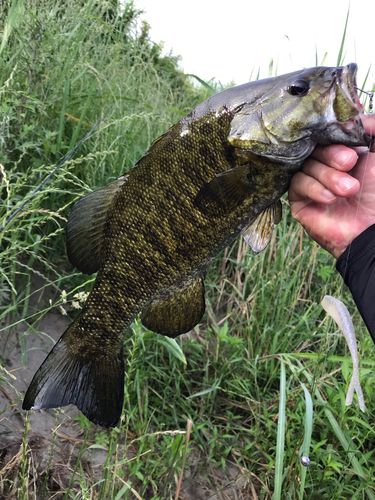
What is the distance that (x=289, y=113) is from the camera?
116 cm

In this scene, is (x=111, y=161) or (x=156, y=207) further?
(x=111, y=161)

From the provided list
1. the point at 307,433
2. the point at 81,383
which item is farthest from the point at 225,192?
the point at 307,433

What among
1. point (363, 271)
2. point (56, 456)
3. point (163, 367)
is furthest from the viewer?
point (163, 367)

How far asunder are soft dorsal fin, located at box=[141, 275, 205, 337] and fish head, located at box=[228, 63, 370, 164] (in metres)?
0.54

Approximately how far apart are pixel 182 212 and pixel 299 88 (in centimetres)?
50

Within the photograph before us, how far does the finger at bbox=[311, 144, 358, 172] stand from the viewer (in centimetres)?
120

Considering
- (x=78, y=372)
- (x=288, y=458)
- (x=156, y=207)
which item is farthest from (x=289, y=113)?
(x=288, y=458)

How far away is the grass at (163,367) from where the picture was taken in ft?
6.02

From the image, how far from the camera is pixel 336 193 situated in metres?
1.28

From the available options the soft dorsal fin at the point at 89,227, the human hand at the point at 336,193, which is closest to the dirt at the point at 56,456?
the soft dorsal fin at the point at 89,227

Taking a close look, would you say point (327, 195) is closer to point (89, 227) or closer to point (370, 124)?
point (370, 124)

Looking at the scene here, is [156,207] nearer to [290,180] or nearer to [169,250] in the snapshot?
[169,250]

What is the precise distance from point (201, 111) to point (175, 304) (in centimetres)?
69

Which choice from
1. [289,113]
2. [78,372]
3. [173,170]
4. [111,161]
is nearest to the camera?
[289,113]
